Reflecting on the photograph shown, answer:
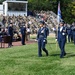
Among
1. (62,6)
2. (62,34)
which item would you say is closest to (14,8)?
(62,6)

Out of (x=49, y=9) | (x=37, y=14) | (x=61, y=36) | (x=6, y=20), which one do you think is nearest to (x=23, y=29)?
(x=61, y=36)

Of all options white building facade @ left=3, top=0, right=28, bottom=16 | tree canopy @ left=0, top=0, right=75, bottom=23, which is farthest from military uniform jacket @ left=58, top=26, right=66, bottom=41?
tree canopy @ left=0, top=0, right=75, bottom=23

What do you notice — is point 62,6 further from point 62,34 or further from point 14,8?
point 62,34

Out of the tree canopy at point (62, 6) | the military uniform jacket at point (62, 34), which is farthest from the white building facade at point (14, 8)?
the military uniform jacket at point (62, 34)

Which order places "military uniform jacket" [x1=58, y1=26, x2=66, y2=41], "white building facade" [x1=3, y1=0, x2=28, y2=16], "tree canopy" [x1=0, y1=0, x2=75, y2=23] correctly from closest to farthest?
"military uniform jacket" [x1=58, y1=26, x2=66, y2=41] → "white building facade" [x1=3, y1=0, x2=28, y2=16] → "tree canopy" [x1=0, y1=0, x2=75, y2=23]

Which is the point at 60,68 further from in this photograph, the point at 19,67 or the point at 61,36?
the point at 61,36

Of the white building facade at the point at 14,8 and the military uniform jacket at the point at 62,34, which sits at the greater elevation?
the white building facade at the point at 14,8

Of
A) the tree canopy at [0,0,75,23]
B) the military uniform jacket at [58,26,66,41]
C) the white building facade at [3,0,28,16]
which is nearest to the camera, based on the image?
the military uniform jacket at [58,26,66,41]

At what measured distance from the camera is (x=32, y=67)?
46.3ft

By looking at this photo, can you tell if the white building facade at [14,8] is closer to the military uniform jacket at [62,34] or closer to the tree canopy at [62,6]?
the tree canopy at [62,6]

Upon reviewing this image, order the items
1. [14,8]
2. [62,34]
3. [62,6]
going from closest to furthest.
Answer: [62,34] → [14,8] → [62,6]

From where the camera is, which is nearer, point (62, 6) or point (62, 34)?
point (62, 34)

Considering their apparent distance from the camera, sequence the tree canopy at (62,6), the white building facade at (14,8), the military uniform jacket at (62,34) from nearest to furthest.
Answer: the military uniform jacket at (62,34) < the white building facade at (14,8) < the tree canopy at (62,6)

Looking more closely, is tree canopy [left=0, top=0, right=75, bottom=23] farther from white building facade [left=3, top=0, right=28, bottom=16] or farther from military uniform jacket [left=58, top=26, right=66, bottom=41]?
military uniform jacket [left=58, top=26, right=66, bottom=41]
